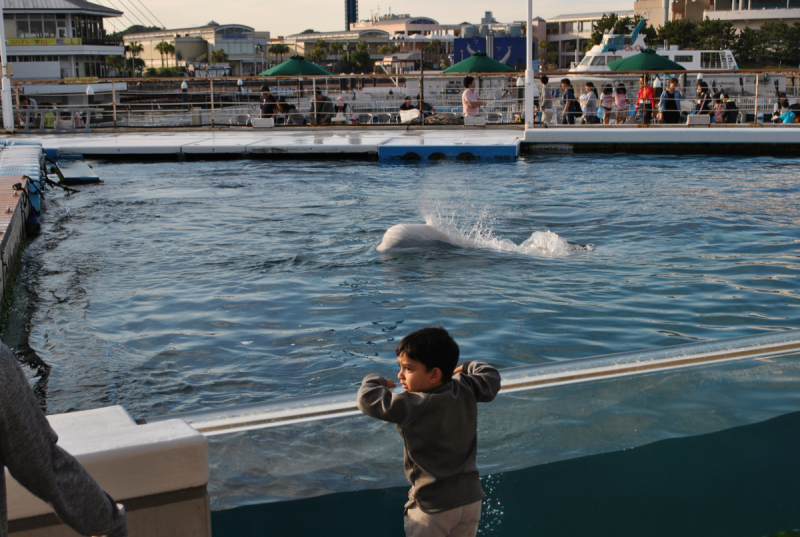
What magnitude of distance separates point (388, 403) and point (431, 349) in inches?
7.9

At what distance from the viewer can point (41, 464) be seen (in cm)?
151

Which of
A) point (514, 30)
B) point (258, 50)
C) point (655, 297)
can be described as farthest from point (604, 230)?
point (258, 50)

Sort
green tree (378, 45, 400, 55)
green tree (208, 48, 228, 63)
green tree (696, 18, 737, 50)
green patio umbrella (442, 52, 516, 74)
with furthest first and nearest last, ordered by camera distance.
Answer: green tree (378, 45, 400, 55)
green tree (208, 48, 228, 63)
green tree (696, 18, 737, 50)
green patio umbrella (442, 52, 516, 74)

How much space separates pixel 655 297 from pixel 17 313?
17.7ft

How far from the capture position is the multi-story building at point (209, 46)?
361ft

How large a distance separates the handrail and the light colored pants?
19.0 inches

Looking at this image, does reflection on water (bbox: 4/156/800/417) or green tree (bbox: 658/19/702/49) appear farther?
green tree (bbox: 658/19/702/49)

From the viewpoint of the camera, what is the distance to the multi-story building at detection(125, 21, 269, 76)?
4328 inches

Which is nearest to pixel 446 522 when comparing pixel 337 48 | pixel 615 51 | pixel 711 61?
pixel 615 51

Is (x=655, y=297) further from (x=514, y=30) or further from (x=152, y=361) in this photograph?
(x=514, y=30)

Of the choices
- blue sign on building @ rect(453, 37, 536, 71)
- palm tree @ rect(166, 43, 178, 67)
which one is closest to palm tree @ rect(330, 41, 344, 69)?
palm tree @ rect(166, 43, 178, 67)

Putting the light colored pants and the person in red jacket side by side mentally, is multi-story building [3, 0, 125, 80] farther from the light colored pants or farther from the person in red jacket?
the light colored pants

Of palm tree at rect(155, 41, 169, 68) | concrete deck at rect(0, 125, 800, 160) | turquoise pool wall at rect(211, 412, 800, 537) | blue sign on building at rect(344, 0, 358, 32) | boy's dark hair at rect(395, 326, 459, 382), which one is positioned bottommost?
turquoise pool wall at rect(211, 412, 800, 537)

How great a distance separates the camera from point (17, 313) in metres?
6.36
